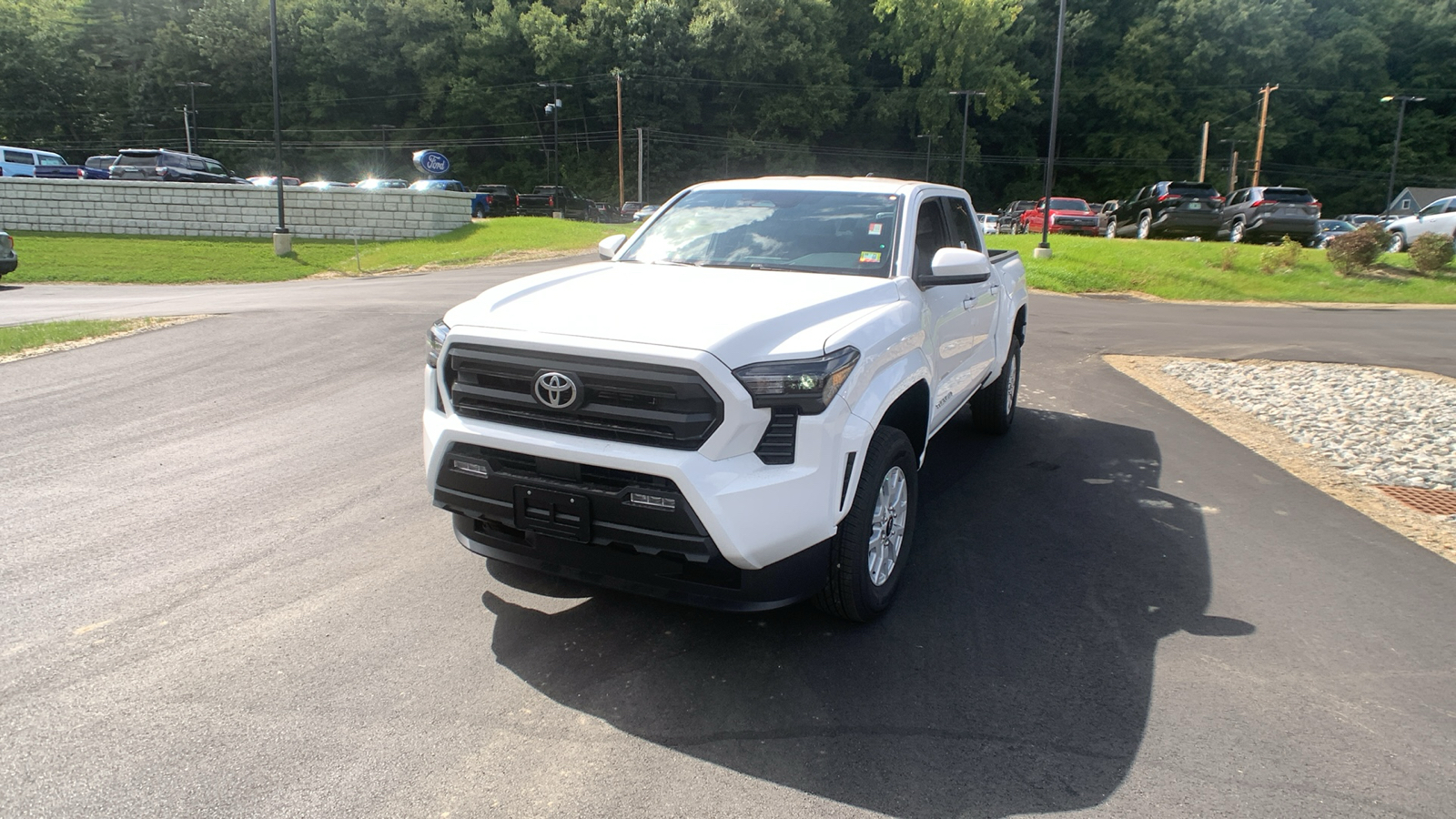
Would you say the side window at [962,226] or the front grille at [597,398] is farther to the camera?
the side window at [962,226]

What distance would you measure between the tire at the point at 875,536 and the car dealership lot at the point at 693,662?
164 millimetres

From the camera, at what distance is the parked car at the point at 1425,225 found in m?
23.7

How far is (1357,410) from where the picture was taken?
878 cm

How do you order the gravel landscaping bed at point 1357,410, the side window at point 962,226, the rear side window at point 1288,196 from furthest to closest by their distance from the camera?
1. the rear side window at point 1288,196
2. the gravel landscaping bed at point 1357,410
3. the side window at point 962,226

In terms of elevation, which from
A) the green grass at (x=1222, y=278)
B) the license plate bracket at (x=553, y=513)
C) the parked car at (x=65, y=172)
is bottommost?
the license plate bracket at (x=553, y=513)

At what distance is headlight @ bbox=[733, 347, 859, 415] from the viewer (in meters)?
3.36

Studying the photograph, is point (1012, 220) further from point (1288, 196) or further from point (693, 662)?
point (693, 662)

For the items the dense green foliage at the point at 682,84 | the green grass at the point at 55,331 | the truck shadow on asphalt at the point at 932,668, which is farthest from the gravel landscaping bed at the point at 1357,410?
the dense green foliage at the point at 682,84

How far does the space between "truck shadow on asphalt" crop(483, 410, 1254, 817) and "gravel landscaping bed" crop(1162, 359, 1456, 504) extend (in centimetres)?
270

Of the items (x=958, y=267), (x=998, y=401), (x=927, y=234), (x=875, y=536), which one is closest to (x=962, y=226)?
(x=927, y=234)

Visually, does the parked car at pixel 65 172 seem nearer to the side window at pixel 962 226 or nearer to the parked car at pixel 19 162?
the parked car at pixel 19 162

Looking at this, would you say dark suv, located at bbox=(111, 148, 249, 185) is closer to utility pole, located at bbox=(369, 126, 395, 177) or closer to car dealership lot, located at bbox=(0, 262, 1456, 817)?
utility pole, located at bbox=(369, 126, 395, 177)

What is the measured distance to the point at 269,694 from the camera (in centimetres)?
339

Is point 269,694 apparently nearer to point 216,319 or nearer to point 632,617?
point 632,617
